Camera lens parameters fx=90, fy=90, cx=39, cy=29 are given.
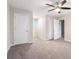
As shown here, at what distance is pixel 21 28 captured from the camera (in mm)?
6184

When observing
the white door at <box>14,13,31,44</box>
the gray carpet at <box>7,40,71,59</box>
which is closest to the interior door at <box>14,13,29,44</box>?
the white door at <box>14,13,31,44</box>

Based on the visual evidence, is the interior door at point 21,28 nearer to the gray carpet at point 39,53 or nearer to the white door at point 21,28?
the white door at point 21,28

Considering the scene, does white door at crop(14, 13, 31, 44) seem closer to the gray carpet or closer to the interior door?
the interior door

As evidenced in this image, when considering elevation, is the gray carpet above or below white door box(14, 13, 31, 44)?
below

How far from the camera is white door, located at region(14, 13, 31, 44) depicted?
5887mm

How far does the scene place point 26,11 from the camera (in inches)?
251

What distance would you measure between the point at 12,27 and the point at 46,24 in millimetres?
3490

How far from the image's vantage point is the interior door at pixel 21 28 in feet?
19.3

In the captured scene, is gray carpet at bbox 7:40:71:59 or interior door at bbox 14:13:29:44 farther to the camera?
interior door at bbox 14:13:29:44

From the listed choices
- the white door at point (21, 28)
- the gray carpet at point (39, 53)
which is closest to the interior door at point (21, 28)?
the white door at point (21, 28)
